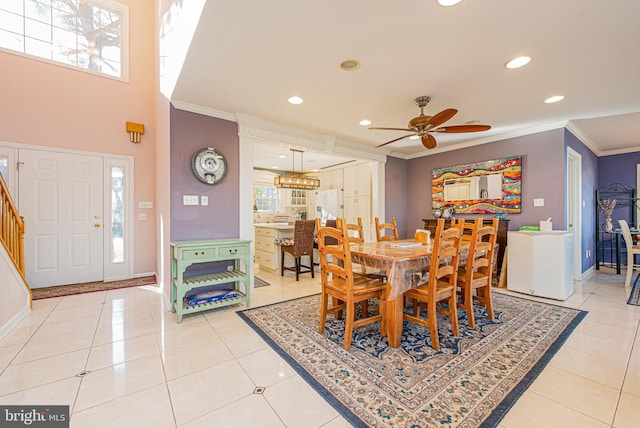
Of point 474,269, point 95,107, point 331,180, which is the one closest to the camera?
point 474,269

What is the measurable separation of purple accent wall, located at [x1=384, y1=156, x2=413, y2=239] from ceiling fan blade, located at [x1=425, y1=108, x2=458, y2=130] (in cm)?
274

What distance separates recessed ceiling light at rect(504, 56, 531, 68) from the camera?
2.22 metres

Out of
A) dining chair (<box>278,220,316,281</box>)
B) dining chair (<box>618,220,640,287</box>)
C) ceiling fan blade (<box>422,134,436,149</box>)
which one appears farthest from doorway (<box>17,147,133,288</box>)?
dining chair (<box>618,220,640,287</box>)

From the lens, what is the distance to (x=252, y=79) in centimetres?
260

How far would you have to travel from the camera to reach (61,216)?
3.95 meters

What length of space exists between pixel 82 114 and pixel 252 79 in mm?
3276

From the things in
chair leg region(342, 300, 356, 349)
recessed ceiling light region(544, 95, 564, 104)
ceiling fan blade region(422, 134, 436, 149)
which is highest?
recessed ceiling light region(544, 95, 564, 104)

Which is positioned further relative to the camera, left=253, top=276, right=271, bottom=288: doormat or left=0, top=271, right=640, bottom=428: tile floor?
left=253, top=276, right=271, bottom=288: doormat

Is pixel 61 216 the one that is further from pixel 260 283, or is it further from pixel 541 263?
pixel 541 263

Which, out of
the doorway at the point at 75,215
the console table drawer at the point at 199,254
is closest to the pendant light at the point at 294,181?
the doorway at the point at 75,215

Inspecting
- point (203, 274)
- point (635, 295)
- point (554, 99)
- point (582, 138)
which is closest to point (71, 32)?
point (203, 274)

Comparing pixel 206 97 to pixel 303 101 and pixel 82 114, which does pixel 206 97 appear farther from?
pixel 82 114

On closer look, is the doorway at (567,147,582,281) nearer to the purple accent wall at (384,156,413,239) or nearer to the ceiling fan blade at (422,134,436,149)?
the purple accent wall at (384,156,413,239)

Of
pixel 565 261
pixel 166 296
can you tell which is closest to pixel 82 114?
pixel 166 296
